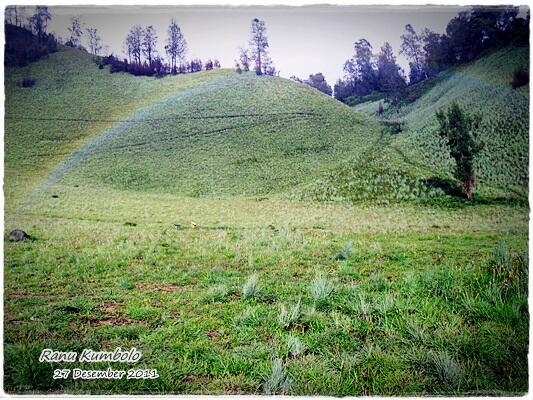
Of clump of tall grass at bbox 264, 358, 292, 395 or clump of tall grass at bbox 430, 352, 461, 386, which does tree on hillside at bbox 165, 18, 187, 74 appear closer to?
clump of tall grass at bbox 264, 358, 292, 395

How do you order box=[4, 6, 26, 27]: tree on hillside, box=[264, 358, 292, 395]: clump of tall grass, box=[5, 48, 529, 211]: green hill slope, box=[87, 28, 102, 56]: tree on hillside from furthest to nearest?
1. box=[5, 48, 529, 211]: green hill slope
2. box=[87, 28, 102, 56]: tree on hillside
3. box=[4, 6, 26, 27]: tree on hillside
4. box=[264, 358, 292, 395]: clump of tall grass

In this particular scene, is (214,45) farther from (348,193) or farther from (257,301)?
(257,301)

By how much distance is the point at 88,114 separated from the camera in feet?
18.7

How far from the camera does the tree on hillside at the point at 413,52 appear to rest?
498 cm

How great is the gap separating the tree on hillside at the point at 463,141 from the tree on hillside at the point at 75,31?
4.97 meters

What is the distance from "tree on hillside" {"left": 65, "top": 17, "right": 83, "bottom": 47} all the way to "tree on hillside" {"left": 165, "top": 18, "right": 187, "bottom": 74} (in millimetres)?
1114

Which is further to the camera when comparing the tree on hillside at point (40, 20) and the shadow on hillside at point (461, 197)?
the shadow on hillside at point (461, 197)

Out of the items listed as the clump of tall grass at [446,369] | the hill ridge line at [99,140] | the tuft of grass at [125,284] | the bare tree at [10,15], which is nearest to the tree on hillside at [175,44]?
the hill ridge line at [99,140]

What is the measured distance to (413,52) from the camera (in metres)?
5.14

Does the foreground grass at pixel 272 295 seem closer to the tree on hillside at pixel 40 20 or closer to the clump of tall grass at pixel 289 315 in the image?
the clump of tall grass at pixel 289 315

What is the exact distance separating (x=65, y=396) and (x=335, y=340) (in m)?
3.14

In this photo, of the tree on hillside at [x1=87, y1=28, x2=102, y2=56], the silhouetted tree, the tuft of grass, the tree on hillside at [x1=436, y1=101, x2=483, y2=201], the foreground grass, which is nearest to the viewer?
the foreground grass

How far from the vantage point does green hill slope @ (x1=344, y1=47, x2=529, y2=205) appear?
16.5 ft

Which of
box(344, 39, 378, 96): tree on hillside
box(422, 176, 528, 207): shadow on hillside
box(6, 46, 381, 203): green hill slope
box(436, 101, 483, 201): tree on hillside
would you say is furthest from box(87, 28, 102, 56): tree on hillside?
box(422, 176, 528, 207): shadow on hillside
